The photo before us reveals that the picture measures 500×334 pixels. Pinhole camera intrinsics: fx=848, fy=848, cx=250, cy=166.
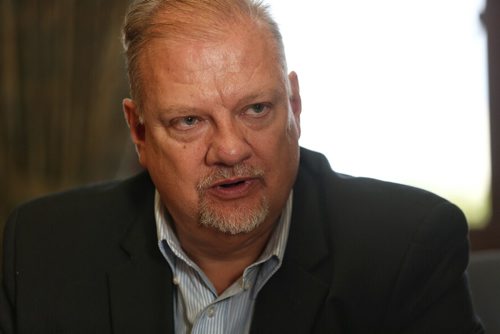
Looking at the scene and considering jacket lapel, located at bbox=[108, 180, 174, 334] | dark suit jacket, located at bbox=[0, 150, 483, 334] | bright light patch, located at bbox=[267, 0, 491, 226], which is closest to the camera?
dark suit jacket, located at bbox=[0, 150, 483, 334]

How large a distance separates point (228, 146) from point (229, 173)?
63mm

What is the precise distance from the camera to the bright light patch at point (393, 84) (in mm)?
3979

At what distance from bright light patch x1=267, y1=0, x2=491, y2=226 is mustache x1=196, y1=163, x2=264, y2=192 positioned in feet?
6.78

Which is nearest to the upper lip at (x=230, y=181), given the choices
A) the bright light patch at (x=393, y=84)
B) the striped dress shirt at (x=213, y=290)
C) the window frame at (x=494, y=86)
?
the striped dress shirt at (x=213, y=290)

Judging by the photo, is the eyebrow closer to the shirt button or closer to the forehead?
the forehead

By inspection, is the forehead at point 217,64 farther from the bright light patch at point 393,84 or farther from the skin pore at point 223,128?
the bright light patch at point 393,84

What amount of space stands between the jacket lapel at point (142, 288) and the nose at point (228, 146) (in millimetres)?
410

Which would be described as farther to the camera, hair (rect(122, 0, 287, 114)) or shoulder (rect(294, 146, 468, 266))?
shoulder (rect(294, 146, 468, 266))

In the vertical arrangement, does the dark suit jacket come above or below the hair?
below

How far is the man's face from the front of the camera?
74.4 inches

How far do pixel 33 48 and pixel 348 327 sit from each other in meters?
2.15

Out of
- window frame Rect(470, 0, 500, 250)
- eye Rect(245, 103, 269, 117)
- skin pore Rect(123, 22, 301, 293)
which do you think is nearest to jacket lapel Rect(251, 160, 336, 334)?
skin pore Rect(123, 22, 301, 293)

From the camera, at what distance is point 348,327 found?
2014 millimetres

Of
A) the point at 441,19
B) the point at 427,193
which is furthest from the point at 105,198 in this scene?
the point at 441,19
